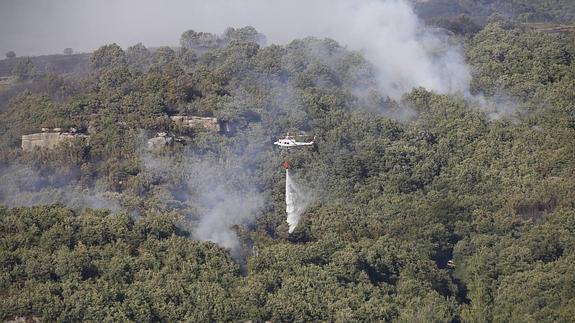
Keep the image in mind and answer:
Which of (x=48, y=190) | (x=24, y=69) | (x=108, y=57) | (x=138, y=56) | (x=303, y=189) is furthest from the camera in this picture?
(x=138, y=56)

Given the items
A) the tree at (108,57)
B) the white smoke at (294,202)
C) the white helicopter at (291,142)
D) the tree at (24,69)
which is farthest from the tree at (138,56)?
the white smoke at (294,202)

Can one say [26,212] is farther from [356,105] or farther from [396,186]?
[356,105]

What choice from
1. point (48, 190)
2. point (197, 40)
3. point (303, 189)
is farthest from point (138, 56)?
point (48, 190)

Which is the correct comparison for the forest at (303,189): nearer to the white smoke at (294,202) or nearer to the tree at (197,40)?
the white smoke at (294,202)

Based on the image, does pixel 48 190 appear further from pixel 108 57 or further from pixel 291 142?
pixel 108 57

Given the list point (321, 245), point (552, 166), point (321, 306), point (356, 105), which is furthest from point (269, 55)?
point (321, 306)

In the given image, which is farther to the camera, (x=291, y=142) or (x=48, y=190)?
(x=291, y=142)
